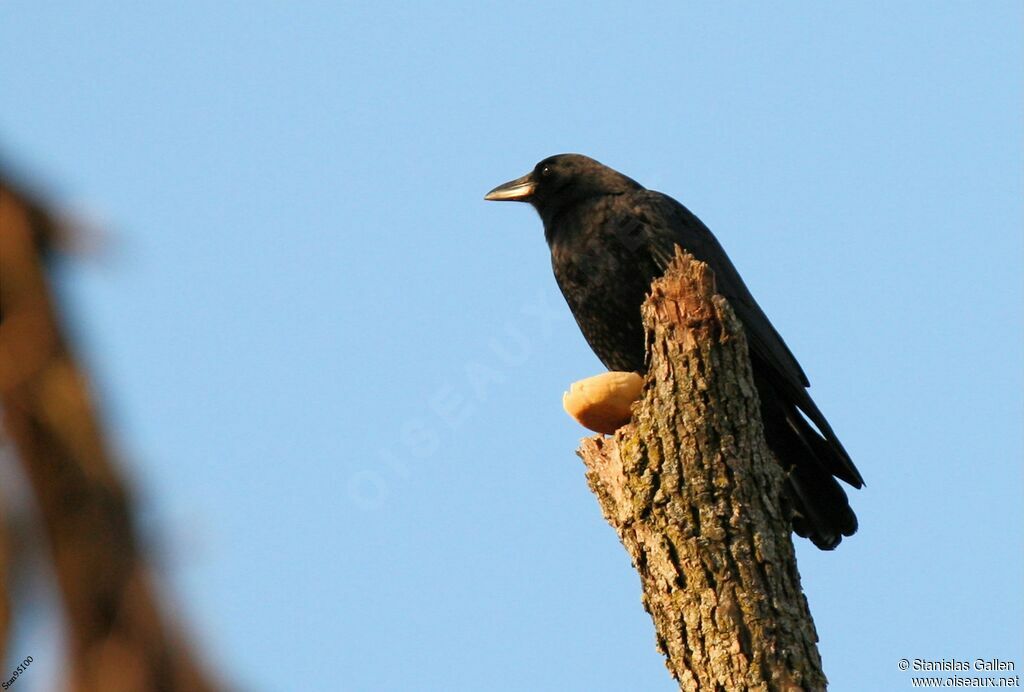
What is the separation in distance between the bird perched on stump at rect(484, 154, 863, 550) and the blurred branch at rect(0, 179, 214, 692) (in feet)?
13.5

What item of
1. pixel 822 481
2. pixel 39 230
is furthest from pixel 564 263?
pixel 39 230

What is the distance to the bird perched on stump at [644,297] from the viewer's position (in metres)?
5.00

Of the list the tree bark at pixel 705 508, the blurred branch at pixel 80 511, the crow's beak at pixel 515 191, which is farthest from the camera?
the crow's beak at pixel 515 191

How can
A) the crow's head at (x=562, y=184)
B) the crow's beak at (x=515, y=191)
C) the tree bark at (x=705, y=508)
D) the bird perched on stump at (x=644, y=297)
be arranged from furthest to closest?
the crow's beak at (x=515, y=191)
the crow's head at (x=562, y=184)
the bird perched on stump at (x=644, y=297)
the tree bark at (x=705, y=508)

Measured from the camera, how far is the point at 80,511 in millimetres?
745

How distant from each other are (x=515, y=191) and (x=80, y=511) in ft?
Result: 20.7

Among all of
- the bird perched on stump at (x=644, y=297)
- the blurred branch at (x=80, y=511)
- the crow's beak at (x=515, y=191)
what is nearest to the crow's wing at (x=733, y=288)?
the bird perched on stump at (x=644, y=297)

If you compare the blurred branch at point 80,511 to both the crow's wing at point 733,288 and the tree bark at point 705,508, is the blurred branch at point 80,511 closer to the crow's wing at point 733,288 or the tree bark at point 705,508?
the tree bark at point 705,508

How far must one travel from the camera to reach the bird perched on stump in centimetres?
500

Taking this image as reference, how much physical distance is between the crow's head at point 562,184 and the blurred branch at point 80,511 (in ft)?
18.2

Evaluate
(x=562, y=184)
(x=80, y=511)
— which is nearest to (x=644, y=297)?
(x=562, y=184)

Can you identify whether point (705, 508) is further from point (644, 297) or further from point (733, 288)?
point (733, 288)

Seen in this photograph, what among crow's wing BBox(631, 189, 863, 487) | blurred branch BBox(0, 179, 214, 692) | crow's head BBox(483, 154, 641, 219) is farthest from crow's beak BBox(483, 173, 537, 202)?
blurred branch BBox(0, 179, 214, 692)

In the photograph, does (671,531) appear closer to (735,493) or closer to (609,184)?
(735,493)
